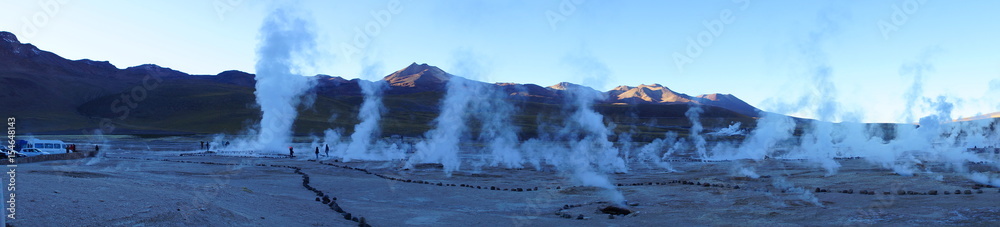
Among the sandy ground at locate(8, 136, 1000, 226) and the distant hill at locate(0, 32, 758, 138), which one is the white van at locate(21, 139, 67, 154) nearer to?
the sandy ground at locate(8, 136, 1000, 226)

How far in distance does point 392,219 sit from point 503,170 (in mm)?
22958

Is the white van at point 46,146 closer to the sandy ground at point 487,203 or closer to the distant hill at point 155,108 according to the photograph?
the sandy ground at point 487,203

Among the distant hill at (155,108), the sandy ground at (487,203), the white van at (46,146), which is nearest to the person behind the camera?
the sandy ground at (487,203)

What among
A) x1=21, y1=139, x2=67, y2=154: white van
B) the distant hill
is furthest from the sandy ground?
the distant hill

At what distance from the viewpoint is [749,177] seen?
30453 millimetres

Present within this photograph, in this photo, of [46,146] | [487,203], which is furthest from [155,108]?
[487,203]

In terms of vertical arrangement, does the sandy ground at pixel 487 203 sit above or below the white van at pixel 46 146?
below

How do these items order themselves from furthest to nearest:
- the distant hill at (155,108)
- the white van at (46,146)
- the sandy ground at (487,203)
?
the distant hill at (155,108), the white van at (46,146), the sandy ground at (487,203)

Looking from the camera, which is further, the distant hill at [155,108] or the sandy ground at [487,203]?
the distant hill at [155,108]

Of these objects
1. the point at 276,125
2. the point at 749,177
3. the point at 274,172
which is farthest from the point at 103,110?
the point at 749,177

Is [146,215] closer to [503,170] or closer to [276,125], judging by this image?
[503,170]

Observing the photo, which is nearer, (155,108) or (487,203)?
(487,203)

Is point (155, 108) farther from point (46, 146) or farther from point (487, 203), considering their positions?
point (487, 203)

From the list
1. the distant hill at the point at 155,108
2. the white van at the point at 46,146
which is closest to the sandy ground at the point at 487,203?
the white van at the point at 46,146
